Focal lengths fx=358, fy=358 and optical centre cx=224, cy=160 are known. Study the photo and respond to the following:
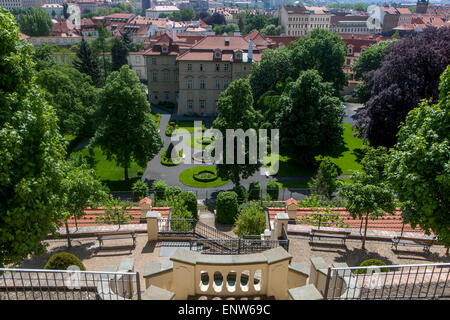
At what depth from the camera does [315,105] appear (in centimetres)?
3669

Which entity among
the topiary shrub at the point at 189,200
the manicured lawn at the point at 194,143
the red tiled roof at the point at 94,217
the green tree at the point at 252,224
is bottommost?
the manicured lawn at the point at 194,143

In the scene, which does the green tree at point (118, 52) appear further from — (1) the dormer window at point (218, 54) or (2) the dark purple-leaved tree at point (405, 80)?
(2) the dark purple-leaved tree at point (405, 80)

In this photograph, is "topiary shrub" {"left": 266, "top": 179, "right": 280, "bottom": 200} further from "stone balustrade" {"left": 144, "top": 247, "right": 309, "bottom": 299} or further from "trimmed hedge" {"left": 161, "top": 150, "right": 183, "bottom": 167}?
"stone balustrade" {"left": 144, "top": 247, "right": 309, "bottom": 299}

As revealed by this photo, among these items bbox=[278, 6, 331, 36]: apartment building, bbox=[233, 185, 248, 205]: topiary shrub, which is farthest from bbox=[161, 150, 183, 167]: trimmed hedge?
bbox=[278, 6, 331, 36]: apartment building

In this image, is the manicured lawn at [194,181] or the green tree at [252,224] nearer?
the green tree at [252,224]

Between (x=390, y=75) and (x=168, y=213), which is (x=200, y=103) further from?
(x=168, y=213)

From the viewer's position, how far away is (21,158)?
1040 centimetres

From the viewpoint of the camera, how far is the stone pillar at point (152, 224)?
16.9 meters

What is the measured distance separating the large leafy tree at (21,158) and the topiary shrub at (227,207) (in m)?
16.0

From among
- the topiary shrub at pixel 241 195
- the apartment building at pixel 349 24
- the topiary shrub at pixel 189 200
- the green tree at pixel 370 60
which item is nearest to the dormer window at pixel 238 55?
the green tree at pixel 370 60

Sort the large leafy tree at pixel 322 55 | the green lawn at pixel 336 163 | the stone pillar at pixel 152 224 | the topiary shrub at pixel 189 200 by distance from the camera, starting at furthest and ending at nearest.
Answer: the large leafy tree at pixel 322 55, the green lawn at pixel 336 163, the topiary shrub at pixel 189 200, the stone pillar at pixel 152 224

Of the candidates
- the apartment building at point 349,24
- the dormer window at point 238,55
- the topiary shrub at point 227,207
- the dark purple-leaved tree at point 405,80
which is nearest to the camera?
the topiary shrub at point 227,207
